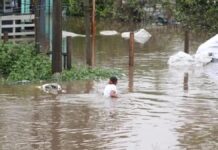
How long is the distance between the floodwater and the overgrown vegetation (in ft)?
1.83

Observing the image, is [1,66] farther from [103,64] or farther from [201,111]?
[201,111]

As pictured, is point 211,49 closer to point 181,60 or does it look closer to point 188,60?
point 188,60

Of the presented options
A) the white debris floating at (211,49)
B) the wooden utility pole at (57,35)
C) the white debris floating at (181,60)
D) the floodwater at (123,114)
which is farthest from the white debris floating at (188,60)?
the wooden utility pole at (57,35)

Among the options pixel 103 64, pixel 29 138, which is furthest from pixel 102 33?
pixel 29 138

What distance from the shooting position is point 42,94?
1664 centimetres

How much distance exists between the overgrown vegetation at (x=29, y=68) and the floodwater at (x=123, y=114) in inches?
22.0

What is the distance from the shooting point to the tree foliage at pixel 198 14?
1528 inches

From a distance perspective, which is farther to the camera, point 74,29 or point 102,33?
point 74,29

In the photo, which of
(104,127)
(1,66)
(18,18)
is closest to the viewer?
(104,127)

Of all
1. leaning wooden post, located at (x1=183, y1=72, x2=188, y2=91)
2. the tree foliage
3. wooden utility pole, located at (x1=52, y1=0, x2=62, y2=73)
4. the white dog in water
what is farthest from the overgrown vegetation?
the tree foliage

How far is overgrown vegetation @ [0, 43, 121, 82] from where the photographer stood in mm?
18984

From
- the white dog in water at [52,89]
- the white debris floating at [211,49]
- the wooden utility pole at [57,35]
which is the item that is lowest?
the white dog in water at [52,89]

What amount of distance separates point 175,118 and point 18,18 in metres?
17.5

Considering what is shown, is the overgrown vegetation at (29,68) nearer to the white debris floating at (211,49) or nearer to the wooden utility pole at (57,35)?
the wooden utility pole at (57,35)
